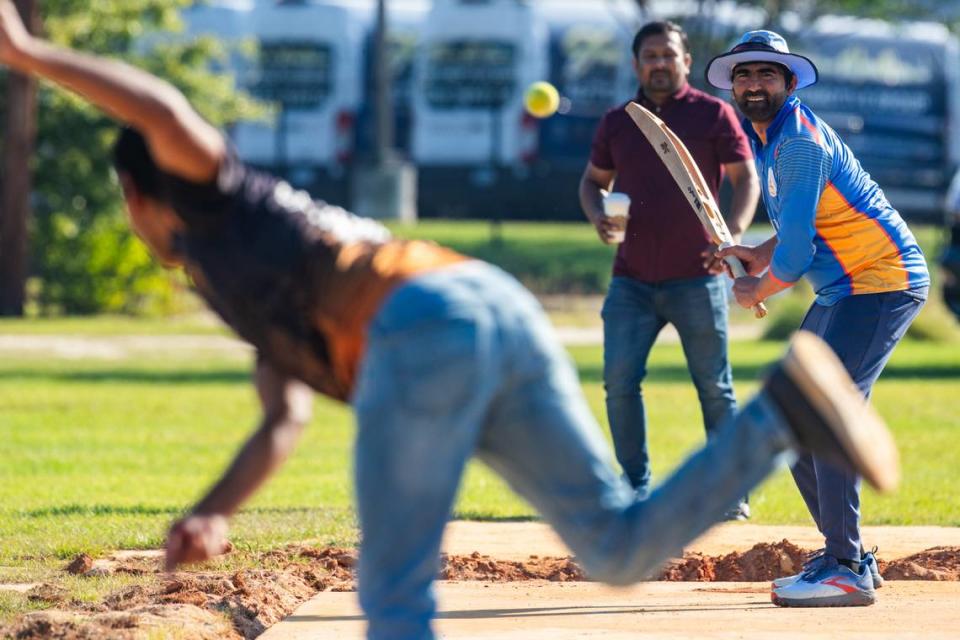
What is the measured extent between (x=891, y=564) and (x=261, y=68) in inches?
986

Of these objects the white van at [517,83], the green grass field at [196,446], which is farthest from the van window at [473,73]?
the green grass field at [196,446]

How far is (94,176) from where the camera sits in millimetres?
24266

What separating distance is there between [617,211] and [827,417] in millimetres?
3817

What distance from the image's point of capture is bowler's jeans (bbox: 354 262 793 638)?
386 centimetres

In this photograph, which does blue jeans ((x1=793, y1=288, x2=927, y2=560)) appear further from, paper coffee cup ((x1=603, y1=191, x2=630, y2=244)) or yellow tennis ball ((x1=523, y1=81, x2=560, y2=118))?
yellow tennis ball ((x1=523, y1=81, x2=560, y2=118))

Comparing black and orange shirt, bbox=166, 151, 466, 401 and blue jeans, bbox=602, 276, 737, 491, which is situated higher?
black and orange shirt, bbox=166, 151, 466, 401

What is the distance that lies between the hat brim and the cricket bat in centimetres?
61

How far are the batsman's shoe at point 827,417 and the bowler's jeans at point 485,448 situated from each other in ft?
0.16

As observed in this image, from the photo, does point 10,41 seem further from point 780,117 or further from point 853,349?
point 853,349

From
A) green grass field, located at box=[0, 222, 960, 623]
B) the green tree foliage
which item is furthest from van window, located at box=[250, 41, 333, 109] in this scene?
green grass field, located at box=[0, 222, 960, 623]

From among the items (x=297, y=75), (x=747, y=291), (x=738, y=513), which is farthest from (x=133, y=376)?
(x=297, y=75)

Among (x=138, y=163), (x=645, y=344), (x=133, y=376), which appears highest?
(x=138, y=163)

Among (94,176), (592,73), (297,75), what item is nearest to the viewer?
(94,176)

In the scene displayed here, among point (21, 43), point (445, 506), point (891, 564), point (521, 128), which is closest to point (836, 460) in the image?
point (445, 506)
